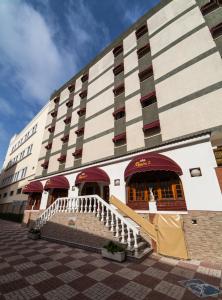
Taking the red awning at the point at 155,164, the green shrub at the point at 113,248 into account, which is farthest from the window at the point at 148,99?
the green shrub at the point at 113,248

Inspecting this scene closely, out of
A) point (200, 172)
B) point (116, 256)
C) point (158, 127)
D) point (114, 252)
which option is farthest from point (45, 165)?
point (200, 172)

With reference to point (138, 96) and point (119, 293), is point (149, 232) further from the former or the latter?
point (138, 96)

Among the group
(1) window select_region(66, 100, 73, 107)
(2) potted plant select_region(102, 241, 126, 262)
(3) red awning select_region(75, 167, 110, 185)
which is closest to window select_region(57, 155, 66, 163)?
(3) red awning select_region(75, 167, 110, 185)

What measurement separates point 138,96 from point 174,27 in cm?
652

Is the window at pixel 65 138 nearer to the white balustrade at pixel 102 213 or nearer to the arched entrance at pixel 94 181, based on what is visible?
the arched entrance at pixel 94 181

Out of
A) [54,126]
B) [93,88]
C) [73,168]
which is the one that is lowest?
[73,168]

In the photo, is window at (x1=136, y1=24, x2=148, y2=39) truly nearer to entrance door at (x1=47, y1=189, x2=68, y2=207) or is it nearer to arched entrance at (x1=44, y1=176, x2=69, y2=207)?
arched entrance at (x1=44, y1=176, x2=69, y2=207)

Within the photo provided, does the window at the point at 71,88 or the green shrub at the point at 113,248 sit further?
the window at the point at 71,88

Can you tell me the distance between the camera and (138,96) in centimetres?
1345

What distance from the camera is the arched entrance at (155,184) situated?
9242 millimetres

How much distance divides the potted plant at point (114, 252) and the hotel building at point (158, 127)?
6.96 feet

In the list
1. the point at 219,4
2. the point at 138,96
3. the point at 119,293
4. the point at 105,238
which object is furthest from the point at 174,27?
the point at 119,293

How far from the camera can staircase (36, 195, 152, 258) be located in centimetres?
752

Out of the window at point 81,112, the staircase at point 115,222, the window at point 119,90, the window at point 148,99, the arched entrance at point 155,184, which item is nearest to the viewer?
the staircase at point 115,222
